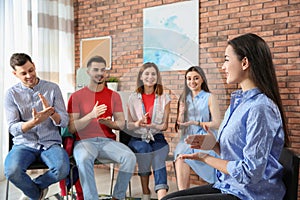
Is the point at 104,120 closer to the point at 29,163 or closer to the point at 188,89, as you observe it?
the point at 29,163

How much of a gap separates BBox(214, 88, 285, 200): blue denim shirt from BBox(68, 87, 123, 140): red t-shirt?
1.15 metres

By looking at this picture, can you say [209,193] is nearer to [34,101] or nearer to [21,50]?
[34,101]

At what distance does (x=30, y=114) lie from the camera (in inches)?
105

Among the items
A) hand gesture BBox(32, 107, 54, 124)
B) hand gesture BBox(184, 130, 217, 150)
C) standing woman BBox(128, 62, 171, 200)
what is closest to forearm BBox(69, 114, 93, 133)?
hand gesture BBox(32, 107, 54, 124)

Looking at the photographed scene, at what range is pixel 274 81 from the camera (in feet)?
4.66

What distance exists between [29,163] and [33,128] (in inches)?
10.9

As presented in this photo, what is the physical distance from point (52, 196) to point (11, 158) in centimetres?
89

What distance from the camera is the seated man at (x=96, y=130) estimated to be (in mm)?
2467

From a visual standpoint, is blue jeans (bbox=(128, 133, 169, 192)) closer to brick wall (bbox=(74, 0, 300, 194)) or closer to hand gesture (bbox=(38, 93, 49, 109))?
brick wall (bbox=(74, 0, 300, 194))

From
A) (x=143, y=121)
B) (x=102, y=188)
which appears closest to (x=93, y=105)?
(x=143, y=121)

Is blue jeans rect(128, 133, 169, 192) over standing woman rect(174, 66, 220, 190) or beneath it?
beneath

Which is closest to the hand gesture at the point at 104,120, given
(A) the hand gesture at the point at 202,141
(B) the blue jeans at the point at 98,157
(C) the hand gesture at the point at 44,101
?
(B) the blue jeans at the point at 98,157

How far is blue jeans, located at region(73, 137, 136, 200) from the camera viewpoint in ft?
8.27

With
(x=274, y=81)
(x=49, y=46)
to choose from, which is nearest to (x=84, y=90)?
(x=274, y=81)
